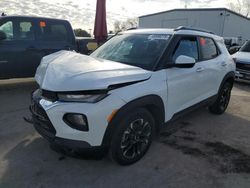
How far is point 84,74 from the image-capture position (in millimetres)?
2836

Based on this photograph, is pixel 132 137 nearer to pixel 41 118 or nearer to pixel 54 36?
pixel 41 118

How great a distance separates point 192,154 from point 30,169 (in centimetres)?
221

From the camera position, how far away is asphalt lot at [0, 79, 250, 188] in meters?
3.01

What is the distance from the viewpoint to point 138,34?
13.6 ft

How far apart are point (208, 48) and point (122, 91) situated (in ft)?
8.39

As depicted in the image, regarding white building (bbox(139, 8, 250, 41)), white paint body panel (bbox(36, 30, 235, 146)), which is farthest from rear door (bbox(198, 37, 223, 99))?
white building (bbox(139, 8, 250, 41))

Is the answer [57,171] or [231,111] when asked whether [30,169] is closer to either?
[57,171]

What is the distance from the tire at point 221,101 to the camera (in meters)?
5.30

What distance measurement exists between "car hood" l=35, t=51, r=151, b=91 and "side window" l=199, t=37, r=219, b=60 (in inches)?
67.5

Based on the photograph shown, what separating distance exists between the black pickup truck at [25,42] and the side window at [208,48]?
4138mm

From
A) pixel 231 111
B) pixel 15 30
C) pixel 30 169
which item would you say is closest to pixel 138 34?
pixel 30 169

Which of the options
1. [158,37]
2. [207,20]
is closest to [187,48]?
[158,37]

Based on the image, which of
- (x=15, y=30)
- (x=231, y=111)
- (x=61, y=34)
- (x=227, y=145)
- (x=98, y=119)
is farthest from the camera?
(x=61, y=34)

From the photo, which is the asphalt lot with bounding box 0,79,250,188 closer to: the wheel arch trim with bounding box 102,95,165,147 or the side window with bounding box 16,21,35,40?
the wheel arch trim with bounding box 102,95,165,147
